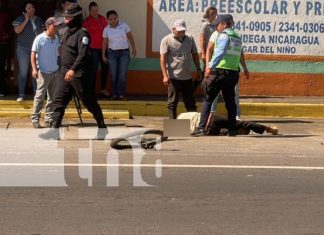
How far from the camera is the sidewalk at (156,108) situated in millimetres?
14664

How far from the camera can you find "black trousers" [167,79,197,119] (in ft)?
44.0

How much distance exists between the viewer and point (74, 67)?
38.4 ft

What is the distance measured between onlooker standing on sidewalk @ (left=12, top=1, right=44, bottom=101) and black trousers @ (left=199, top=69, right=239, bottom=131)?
3.87 meters

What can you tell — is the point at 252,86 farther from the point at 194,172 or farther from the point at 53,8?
the point at 194,172

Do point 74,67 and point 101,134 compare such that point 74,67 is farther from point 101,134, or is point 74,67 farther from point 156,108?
point 156,108

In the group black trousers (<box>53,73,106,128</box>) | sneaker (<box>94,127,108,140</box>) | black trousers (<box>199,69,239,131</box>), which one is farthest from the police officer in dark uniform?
black trousers (<box>199,69,239,131</box>)

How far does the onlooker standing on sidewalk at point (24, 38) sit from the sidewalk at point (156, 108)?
12.1 inches

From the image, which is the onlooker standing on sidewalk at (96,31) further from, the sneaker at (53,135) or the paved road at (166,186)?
the sneaker at (53,135)

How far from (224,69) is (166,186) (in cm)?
386

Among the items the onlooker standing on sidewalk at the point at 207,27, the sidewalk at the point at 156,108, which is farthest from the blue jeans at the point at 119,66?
the onlooker standing on sidewalk at the point at 207,27

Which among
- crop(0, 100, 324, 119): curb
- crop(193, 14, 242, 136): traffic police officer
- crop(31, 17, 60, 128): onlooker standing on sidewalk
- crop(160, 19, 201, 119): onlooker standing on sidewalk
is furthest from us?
crop(0, 100, 324, 119): curb

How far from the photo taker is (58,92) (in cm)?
1194

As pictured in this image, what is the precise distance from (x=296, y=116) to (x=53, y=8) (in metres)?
4.86

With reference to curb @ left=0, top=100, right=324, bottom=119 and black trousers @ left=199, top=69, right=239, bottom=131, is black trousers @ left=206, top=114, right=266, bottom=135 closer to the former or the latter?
black trousers @ left=199, top=69, right=239, bottom=131
